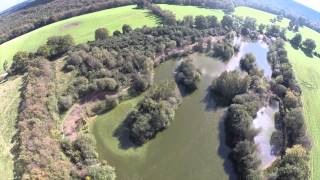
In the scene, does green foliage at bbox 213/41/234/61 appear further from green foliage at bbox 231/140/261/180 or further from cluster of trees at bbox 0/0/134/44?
cluster of trees at bbox 0/0/134/44

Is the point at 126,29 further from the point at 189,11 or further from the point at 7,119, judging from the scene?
the point at 7,119

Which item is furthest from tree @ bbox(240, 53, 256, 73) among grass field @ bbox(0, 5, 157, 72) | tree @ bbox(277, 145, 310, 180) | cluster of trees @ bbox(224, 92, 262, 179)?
tree @ bbox(277, 145, 310, 180)

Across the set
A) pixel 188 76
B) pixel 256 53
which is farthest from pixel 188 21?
pixel 188 76

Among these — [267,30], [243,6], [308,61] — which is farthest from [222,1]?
[308,61]

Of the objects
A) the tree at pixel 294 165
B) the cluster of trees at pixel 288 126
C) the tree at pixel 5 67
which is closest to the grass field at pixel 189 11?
the cluster of trees at pixel 288 126

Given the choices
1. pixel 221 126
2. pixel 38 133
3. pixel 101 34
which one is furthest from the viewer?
pixel 101 34

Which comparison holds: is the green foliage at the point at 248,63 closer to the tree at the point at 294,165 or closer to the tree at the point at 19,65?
the tree at the point at 294,165
